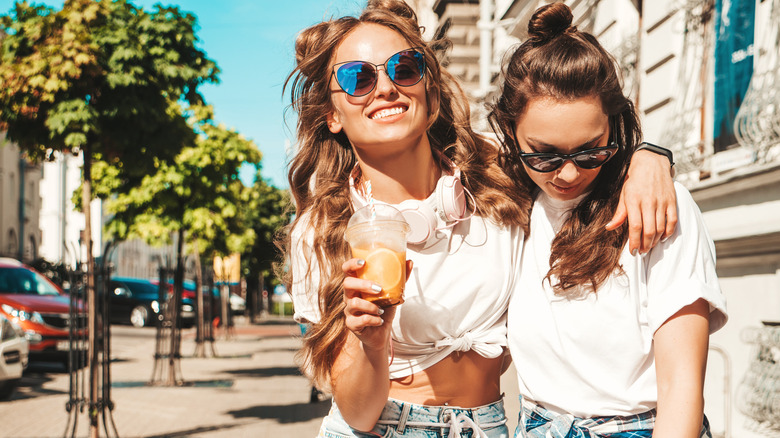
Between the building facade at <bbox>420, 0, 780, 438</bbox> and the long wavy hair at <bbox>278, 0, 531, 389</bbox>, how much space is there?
192cm

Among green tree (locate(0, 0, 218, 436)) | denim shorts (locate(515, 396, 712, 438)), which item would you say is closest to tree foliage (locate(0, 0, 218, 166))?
green tree (locate(0, 0, 218, 436))

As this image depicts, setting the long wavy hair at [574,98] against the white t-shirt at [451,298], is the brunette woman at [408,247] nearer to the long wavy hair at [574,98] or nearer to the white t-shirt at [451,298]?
the white t-shirt at [451,298]

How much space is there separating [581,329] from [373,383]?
0.59 metres

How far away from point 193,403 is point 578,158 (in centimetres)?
888

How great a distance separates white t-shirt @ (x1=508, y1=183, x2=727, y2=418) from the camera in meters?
1.77

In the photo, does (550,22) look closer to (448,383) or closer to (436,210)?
(436,210)

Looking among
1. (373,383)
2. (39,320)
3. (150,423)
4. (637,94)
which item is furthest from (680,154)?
(39,320)

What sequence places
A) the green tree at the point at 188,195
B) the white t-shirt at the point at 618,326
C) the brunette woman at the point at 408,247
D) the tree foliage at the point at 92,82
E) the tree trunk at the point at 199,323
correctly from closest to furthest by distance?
the white t-shirt at the point at 618,326
the brunette woman at the point at 408,247
the tree foliage at the point at 92,82
the green tree at the point at 188,195
the tree trunk at the point at 199,323

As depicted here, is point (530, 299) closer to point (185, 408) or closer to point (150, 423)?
point (150, 423)

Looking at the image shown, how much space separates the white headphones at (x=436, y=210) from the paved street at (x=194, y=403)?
194 centimetres

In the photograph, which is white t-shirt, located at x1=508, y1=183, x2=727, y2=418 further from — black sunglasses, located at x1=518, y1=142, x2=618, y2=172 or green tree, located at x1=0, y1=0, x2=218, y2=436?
green tree, located at x1=0, y1=0, x2=218, y2=436

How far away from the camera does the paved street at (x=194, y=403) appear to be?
311 inches

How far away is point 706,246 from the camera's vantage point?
1.80 meters

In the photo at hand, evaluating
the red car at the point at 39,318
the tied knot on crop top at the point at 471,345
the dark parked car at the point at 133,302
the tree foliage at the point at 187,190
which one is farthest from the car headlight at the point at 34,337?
the dark parked car at the point at 133,302
